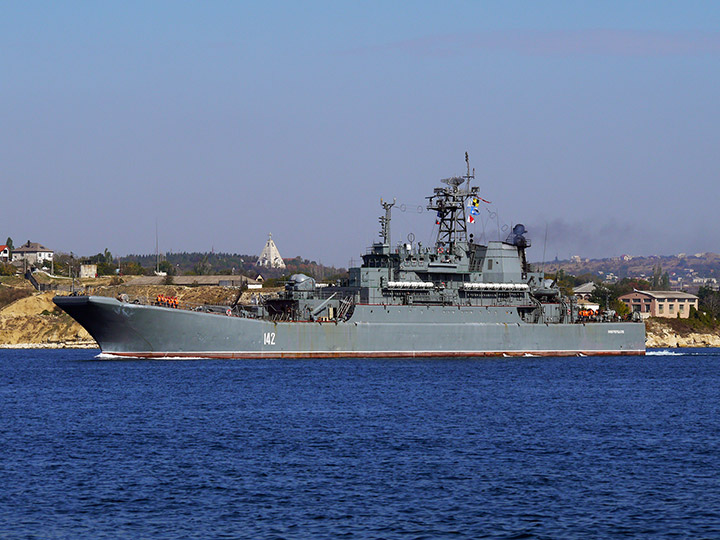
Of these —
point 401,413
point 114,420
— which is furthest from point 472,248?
point 114,420

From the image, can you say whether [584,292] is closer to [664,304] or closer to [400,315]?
[664,304]

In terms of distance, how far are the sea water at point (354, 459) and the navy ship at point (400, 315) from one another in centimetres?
950

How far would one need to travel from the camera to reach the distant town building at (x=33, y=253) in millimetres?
168875

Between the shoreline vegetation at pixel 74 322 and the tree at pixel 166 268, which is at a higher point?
the tree at pixel 166 268

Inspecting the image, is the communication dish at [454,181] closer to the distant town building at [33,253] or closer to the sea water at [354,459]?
the sea water at [354,459]

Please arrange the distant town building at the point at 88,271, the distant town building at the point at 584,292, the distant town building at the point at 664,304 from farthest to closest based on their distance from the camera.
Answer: the distant town building at the point at 88,271 < the distant town building at the point at 584,292 < the distant town building at the point at 664,304

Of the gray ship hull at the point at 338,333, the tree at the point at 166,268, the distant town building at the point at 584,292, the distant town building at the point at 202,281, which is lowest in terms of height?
the gray ship hull at the point at 338,333

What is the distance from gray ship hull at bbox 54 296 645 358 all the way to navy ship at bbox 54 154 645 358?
0.20 ft

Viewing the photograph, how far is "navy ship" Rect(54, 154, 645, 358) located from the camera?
51.7 m

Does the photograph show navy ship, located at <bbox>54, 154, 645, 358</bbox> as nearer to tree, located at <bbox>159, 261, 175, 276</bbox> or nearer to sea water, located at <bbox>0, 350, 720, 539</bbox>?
sea water, located at <bbox>0, 350, 720, 539</bbox>

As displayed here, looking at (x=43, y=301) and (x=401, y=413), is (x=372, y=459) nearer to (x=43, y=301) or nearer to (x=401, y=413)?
(x=401, y=413)

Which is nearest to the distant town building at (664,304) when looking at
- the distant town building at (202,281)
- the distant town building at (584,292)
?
the distant town building at (584,292)

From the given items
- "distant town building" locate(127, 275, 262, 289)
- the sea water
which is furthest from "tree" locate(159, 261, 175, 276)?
the sea water

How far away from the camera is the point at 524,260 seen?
6266 centimetres
